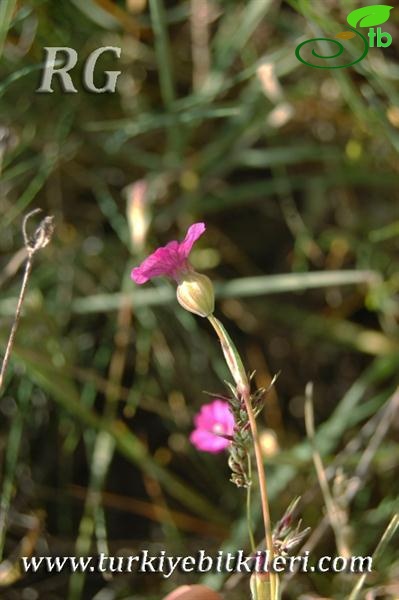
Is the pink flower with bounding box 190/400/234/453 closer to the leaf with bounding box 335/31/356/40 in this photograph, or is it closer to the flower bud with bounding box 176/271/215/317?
the flower bud with bounding box 176/271/215/317

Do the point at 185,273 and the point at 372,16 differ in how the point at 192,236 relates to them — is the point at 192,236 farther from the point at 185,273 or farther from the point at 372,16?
the point at 372,16

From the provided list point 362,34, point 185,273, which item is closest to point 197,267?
point 362,34

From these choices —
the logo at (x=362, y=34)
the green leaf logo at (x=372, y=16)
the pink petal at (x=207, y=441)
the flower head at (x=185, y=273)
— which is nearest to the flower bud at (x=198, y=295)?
the flower head at (x=185, y=273)

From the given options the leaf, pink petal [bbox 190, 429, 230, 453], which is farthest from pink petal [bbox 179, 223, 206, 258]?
the leaf

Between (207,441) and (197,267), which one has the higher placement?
(197,267)

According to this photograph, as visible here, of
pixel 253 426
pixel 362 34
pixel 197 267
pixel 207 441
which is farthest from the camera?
pixel 197 267

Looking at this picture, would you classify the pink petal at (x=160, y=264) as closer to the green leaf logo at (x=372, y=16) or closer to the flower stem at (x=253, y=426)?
the flower stem at (x=253, y=426)

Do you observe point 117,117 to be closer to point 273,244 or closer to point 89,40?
point 89,40
